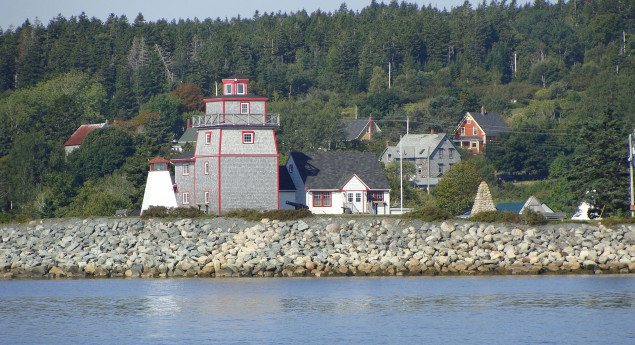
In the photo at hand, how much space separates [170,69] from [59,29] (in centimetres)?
1952

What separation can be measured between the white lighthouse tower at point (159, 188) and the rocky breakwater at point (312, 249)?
4166 millimetres

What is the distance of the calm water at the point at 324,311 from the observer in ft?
95.7

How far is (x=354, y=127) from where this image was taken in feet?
314

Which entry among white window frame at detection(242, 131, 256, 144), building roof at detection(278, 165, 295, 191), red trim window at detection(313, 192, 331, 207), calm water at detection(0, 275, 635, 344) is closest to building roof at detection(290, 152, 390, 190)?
red trim window at detection(313, 192, 331, 207)

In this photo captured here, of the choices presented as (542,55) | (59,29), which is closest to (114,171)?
(59,29)

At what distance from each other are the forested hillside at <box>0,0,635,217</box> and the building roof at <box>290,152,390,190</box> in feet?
14.4

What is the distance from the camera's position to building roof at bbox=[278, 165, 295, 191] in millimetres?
56750

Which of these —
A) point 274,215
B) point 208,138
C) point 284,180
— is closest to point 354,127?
point 284,180

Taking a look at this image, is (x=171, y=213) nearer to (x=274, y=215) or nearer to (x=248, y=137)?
(x=274, y=215)

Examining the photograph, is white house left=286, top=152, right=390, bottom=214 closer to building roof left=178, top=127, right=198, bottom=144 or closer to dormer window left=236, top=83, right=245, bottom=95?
A: dormer window left=236, top=83, right=245, bottom=95

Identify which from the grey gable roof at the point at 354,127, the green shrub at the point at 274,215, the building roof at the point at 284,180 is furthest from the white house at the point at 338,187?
the grey gable roof at the point at 354,127

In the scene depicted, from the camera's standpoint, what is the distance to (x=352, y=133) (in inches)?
3735

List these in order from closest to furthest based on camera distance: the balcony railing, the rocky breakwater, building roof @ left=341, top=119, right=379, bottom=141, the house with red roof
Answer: the rocky breakwater
the balcony railing
the house with red roof
building roof @ left=341, top=119, right=379, bottom=141

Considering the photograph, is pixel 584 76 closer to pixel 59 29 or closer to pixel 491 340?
pixel 59 29
